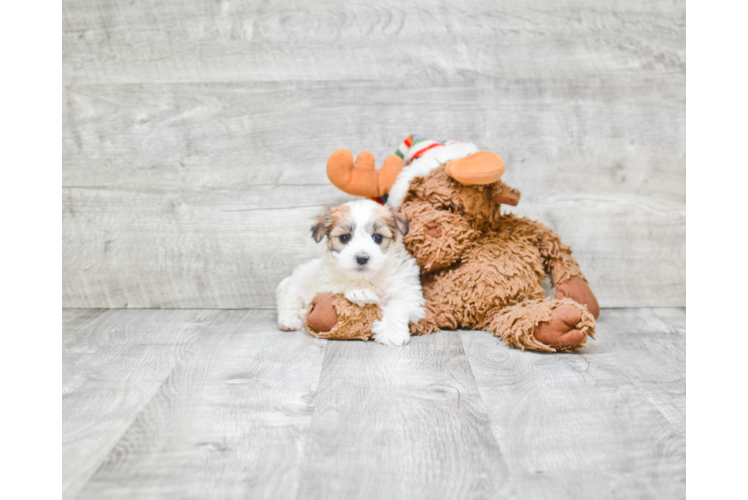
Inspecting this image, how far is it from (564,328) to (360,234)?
52 centimetres

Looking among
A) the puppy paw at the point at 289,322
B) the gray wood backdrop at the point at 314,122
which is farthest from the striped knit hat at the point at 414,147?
the puppy paw at the point at 289,322

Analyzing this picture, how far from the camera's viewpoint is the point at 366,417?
1064 mm

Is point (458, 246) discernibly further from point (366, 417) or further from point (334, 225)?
point (366, 417)

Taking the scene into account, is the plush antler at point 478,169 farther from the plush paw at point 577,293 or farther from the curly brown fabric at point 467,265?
the plush paw at point 577,293

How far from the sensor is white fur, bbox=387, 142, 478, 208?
1580 mm

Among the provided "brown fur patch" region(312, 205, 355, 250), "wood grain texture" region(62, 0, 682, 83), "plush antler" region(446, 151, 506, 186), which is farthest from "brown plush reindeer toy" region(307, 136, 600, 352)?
"wood grain texture" region(62, 0, 682, 83)

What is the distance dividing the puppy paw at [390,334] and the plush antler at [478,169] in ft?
1.31

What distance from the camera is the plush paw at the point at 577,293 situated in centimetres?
161

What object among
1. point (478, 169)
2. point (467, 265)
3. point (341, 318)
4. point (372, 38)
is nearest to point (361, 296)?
point (341, 318)

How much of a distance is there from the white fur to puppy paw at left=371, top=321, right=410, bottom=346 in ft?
1.06
